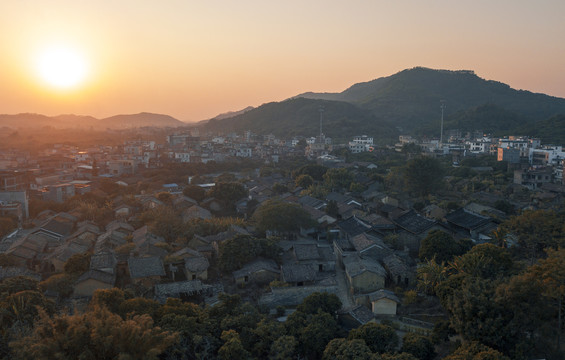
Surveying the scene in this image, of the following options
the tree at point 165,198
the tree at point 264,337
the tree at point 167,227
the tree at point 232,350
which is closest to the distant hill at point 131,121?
the tree at point 165,198

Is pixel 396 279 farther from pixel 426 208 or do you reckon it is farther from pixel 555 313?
pixel 426 208

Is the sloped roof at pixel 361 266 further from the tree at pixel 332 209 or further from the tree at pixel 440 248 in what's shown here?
the tree at pixel 332 209

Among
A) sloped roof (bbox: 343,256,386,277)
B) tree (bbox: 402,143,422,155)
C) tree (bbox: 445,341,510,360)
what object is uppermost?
tree (bbox: 402,143,422,155)

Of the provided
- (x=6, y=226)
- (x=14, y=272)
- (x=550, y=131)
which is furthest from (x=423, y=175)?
(x=550, y=131)

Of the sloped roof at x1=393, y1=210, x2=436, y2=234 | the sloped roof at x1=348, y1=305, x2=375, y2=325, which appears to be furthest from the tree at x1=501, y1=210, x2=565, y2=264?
the sloped roof at x1=348, y1=305, x2=375, y2=325

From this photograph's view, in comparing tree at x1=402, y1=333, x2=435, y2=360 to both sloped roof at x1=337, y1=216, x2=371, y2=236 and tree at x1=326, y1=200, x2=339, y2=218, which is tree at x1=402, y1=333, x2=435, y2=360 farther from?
tree at x1=326, y1=200, x2=339, y2=218

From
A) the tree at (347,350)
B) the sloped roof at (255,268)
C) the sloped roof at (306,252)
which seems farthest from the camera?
the sloped roof at (306,252)

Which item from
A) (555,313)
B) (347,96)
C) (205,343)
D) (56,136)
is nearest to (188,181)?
(205,343)
